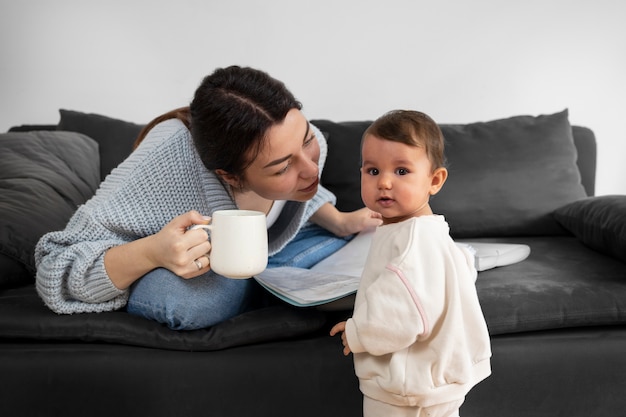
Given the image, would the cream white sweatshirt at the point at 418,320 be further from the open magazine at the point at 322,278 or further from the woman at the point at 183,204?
the woman at the point at 183,204

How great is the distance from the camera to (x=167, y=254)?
1.14 m

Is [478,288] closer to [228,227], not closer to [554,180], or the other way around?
[228,227]

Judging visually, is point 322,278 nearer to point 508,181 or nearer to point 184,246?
point 184,246

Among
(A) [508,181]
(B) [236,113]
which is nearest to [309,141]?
(B) [236,113]

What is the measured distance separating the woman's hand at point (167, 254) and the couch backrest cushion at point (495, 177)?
2.87 feet

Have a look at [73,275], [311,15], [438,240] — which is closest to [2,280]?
[73,275]

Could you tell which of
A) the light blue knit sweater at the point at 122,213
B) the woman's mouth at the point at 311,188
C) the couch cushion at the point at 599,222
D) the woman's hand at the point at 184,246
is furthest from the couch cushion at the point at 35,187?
the couch cushion at the point at 599,222

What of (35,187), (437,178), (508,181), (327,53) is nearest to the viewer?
(437,178)

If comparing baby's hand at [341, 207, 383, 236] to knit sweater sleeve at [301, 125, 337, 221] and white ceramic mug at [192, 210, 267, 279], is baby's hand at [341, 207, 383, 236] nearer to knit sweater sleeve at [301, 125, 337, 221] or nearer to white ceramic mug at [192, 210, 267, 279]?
knit sweater sleeve at [301, 125, 337, 221]

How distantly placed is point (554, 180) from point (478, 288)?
31.1 inches

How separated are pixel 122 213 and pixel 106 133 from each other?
82cm

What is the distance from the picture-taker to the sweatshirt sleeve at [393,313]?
0.90m

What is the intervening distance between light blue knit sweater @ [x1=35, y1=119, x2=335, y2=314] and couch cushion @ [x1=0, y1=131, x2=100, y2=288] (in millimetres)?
168

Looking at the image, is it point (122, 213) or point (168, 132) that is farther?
point (168, 132)
